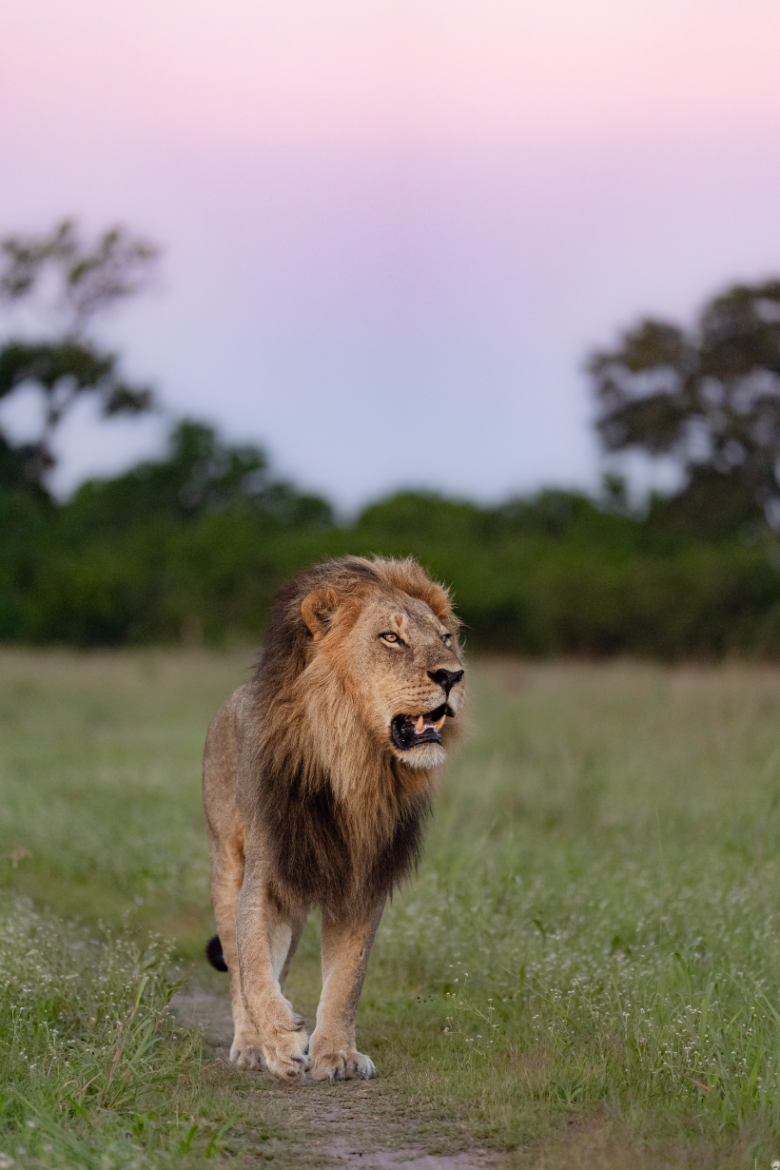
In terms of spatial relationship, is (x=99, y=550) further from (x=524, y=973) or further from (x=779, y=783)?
(x=524, y=973)

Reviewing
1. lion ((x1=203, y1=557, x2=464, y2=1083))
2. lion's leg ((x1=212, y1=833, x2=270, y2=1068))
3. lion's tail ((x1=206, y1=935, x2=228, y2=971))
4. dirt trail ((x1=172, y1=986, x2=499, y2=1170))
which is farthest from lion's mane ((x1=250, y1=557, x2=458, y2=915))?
lion's tail ((x1=206, y1=935, x2=228, y2=971))

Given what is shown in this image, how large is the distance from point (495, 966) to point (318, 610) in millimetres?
1896

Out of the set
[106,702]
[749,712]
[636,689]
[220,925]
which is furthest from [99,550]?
[220,925]

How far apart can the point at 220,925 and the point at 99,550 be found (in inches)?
1171

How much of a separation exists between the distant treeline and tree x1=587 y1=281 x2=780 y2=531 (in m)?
1.09

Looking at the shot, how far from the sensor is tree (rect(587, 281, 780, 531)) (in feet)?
87.1

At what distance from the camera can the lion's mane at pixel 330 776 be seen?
4684mm

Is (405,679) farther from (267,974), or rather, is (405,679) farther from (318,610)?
(267,974)

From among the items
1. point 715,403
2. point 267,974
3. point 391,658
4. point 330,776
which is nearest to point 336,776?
point 330,776

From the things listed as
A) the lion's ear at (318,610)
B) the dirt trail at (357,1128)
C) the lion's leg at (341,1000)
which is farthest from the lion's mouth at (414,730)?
the dirt trail at (357,1128)

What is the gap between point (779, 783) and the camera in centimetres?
910

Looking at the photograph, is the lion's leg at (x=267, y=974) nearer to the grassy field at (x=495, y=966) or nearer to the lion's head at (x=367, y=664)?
the grassy field at (x=495, y=966)

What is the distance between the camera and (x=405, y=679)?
179 inches

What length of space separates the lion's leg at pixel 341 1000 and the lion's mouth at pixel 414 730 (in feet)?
2.21
